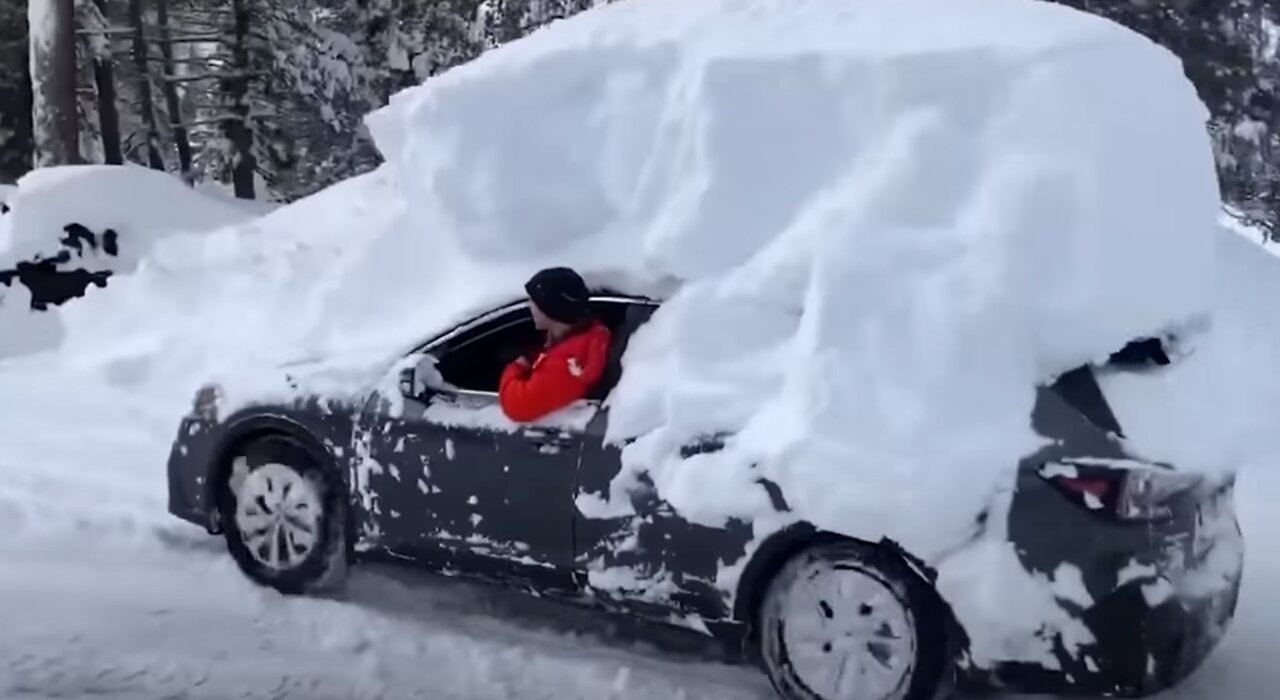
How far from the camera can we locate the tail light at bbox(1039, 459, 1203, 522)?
4.53 m

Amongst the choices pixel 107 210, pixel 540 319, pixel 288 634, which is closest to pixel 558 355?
pixel 540 319

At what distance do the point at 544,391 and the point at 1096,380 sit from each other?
6.22 ft

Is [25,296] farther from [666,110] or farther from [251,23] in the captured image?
[251,23]

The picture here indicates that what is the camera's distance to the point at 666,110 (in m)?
6.76

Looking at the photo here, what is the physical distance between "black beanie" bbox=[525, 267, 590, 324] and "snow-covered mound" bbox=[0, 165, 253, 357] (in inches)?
304

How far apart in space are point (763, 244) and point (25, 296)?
8421mm

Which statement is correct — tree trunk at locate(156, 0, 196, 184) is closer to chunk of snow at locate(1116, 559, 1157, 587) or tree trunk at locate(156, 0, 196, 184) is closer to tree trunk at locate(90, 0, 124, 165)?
tree trunk at locate(90, 0, 124, 165)

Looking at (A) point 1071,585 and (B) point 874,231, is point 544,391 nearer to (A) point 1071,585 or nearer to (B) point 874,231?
(B) point 874,231

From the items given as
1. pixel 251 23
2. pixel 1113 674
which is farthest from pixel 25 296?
pixel 251 23

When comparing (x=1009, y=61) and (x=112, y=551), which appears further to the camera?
(x=112, y=551)

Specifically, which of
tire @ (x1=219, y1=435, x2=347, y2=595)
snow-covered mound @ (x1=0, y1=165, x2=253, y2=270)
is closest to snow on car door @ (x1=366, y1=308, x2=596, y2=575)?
tire @ (x1=219, y1=435, x2=347, y2=595)

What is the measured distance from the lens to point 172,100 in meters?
30.1

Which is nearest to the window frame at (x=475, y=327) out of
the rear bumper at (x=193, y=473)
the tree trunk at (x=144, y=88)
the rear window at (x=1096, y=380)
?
the rear bumper at (x=193, y=473)

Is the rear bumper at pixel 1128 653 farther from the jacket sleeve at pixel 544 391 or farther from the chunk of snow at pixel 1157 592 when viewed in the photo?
the jacket sleeve at pixel 544 391
